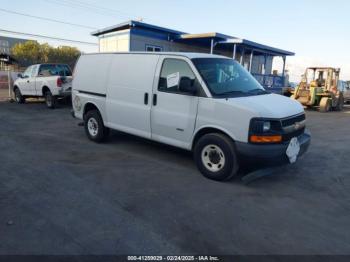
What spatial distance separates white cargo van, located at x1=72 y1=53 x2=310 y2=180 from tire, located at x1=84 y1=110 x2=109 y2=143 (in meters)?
0.28

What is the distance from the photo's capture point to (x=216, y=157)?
489 centimetres

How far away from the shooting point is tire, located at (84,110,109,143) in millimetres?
6879

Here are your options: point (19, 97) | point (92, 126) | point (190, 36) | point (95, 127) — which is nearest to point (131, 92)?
point (95, 127)

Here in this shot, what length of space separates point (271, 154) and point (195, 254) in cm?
216

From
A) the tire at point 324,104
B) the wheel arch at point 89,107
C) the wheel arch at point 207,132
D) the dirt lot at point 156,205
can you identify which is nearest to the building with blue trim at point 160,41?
the tire at point 324,104

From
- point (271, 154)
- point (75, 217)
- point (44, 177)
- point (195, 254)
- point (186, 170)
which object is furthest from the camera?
point (186, 170)

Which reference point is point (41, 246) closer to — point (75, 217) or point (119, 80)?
point (75, 217)

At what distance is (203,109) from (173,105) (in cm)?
66

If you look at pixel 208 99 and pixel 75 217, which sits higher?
pixel 208 99

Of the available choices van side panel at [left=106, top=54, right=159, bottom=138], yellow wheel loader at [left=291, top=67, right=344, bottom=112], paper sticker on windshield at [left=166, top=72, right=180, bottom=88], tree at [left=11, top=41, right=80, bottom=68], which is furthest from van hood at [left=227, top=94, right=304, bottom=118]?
tree at [left=11, top=41, right=80, bottom=68]

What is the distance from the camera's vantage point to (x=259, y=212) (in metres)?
3.88

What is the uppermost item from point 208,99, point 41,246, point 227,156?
point 208,99

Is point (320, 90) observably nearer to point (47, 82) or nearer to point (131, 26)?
point (131, 26)

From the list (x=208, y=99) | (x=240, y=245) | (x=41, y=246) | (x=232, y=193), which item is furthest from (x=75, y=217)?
(x=208, y=99)
